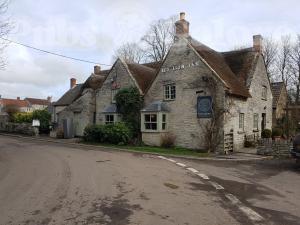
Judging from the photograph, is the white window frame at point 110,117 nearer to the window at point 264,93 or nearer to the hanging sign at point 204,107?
the hanging sign at point 204,107

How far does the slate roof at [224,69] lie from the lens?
22.7m

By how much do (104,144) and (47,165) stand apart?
11.0 m

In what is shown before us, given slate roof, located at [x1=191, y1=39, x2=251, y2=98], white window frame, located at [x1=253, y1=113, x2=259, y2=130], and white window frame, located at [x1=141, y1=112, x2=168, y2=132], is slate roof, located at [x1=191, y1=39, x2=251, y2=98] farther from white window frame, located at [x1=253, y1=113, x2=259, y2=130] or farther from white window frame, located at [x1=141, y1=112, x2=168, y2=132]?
white window frame, located at [x1=141, y1=112, x2=168, y2=132]

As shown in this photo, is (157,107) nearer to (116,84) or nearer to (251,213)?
(116,84)

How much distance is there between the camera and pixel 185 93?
2377cm

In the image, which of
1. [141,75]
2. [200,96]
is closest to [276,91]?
[141,75]

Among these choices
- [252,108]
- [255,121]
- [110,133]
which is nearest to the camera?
[110,133]

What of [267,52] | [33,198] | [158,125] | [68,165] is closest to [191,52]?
[158,125]

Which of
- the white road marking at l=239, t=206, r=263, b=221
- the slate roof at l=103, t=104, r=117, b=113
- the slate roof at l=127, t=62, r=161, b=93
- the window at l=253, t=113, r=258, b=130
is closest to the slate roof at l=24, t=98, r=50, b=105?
the slate roof at l=127, t=62, r=161, b=93

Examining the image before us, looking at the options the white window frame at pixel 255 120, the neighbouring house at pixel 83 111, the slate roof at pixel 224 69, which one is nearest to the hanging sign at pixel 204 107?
the slate roof at pixel 224 69

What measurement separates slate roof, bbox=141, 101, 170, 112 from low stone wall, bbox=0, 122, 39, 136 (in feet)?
47.6

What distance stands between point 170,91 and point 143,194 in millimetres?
16430

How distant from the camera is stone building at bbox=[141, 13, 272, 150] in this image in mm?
Result: 22175

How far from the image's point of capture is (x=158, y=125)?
24453 millimetres
